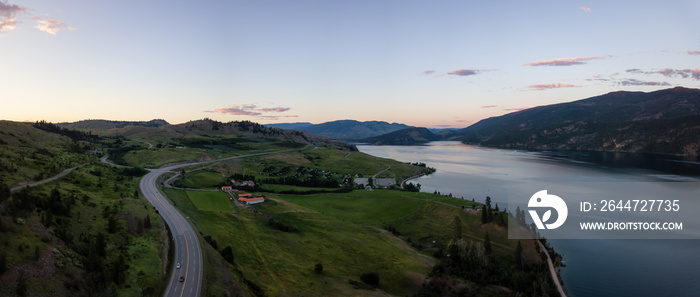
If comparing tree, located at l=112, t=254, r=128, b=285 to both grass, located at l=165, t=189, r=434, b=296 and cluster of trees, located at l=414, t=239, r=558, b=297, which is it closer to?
grass, located at l=165, t=189, r=434, b=296

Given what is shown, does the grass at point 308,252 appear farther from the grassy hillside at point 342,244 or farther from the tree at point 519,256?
the tree at point 519,256

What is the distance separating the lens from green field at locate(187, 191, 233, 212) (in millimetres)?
94750

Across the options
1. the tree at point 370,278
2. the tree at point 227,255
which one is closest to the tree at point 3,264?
the tree at point 227,255

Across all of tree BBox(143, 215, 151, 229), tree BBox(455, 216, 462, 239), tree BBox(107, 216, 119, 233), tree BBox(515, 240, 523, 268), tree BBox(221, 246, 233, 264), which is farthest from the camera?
tree BBox(455, 216, 462, 239)

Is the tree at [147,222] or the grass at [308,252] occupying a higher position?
the tree at [147,222]

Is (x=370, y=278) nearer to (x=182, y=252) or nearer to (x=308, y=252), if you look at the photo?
(x=308, y=252)

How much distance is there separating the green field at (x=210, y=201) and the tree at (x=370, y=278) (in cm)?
4605

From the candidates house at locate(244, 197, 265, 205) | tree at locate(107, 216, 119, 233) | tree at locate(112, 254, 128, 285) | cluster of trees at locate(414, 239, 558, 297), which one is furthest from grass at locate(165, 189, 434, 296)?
tree at locate(112, 254, 128, 285)

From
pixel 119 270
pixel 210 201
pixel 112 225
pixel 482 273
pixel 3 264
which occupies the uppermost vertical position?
pixel 3 264

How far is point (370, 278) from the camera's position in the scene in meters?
66.8

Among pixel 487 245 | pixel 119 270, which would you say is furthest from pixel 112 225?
pixel 487 245

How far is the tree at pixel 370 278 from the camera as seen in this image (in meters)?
66.4

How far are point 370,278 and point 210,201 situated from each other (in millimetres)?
58685

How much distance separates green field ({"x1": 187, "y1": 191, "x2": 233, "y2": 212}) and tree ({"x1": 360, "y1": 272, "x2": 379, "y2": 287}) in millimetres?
46047
